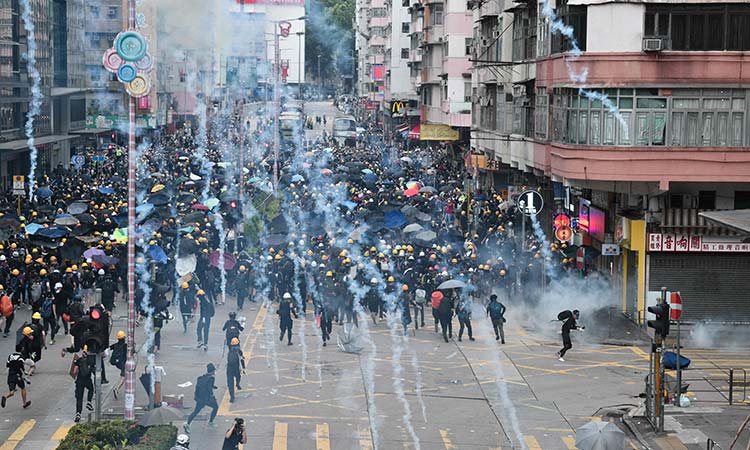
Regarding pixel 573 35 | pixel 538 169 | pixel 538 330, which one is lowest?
pixel 538 330

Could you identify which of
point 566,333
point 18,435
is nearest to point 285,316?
point 566,333

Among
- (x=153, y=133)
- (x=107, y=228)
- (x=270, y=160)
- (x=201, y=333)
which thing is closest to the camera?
(x=201, y=333)

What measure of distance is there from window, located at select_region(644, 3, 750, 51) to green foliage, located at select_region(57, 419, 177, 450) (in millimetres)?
18663

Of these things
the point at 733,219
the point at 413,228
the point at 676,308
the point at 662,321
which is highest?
the point at 733,219

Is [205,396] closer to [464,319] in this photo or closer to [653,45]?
[464,319]

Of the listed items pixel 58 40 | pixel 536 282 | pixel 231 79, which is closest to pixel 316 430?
pixel 536 282

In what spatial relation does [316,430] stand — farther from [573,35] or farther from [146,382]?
[573,35]

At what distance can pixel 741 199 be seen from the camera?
32781 mm

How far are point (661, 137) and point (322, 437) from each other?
14.6 metres

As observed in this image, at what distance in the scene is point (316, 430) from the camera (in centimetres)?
2127

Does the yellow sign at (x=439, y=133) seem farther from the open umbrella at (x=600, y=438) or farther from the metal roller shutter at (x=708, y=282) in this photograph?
the open umbrella at (x=600, y=438)

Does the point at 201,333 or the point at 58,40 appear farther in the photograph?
the point at 58,40

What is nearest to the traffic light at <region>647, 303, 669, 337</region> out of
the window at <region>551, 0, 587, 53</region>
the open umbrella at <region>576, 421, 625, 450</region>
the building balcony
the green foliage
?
the open umbrella at <region>576, 421, 625, 450</region>

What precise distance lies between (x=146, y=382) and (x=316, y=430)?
3468 millimetres
